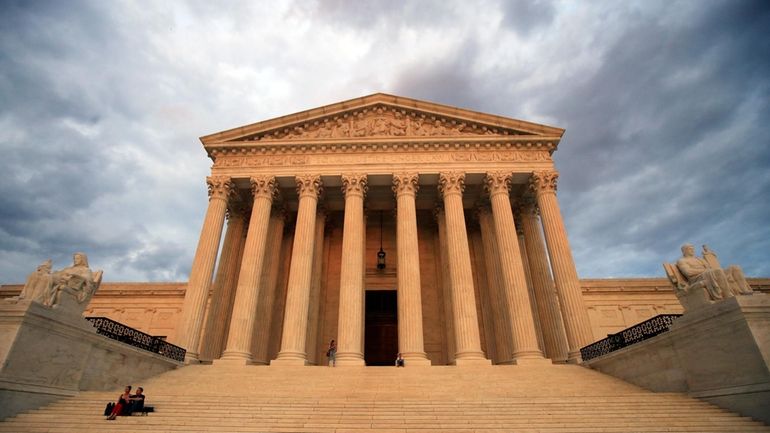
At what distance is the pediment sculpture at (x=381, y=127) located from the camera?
76.3 feet

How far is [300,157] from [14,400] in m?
15.8

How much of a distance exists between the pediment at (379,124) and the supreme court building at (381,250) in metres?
0.08

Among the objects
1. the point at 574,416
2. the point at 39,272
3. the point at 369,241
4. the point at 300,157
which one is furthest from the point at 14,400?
the point at 369,241

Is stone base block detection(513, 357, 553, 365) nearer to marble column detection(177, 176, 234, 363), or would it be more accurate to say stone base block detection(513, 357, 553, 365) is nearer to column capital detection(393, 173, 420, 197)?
column capital detection(393, 173, 420, 197)

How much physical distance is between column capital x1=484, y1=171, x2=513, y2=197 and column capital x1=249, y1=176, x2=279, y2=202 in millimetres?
12130

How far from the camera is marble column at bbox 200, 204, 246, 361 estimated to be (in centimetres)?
2138

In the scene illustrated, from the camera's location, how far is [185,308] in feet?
62.7

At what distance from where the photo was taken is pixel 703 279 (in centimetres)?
1118

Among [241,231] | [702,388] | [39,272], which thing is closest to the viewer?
[702,388]

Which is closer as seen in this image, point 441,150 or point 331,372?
point 331,372

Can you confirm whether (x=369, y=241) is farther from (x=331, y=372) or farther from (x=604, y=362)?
(x=604, y=362)

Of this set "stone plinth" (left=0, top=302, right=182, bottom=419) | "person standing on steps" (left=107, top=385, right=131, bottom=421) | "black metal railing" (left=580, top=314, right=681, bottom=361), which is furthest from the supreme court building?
"person standing on steps" (left=107, top=385, right=131, bottom=421)

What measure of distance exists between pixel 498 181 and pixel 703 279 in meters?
11.7

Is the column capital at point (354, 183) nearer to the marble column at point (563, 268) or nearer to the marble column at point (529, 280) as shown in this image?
the marble column at point (563, 268)
